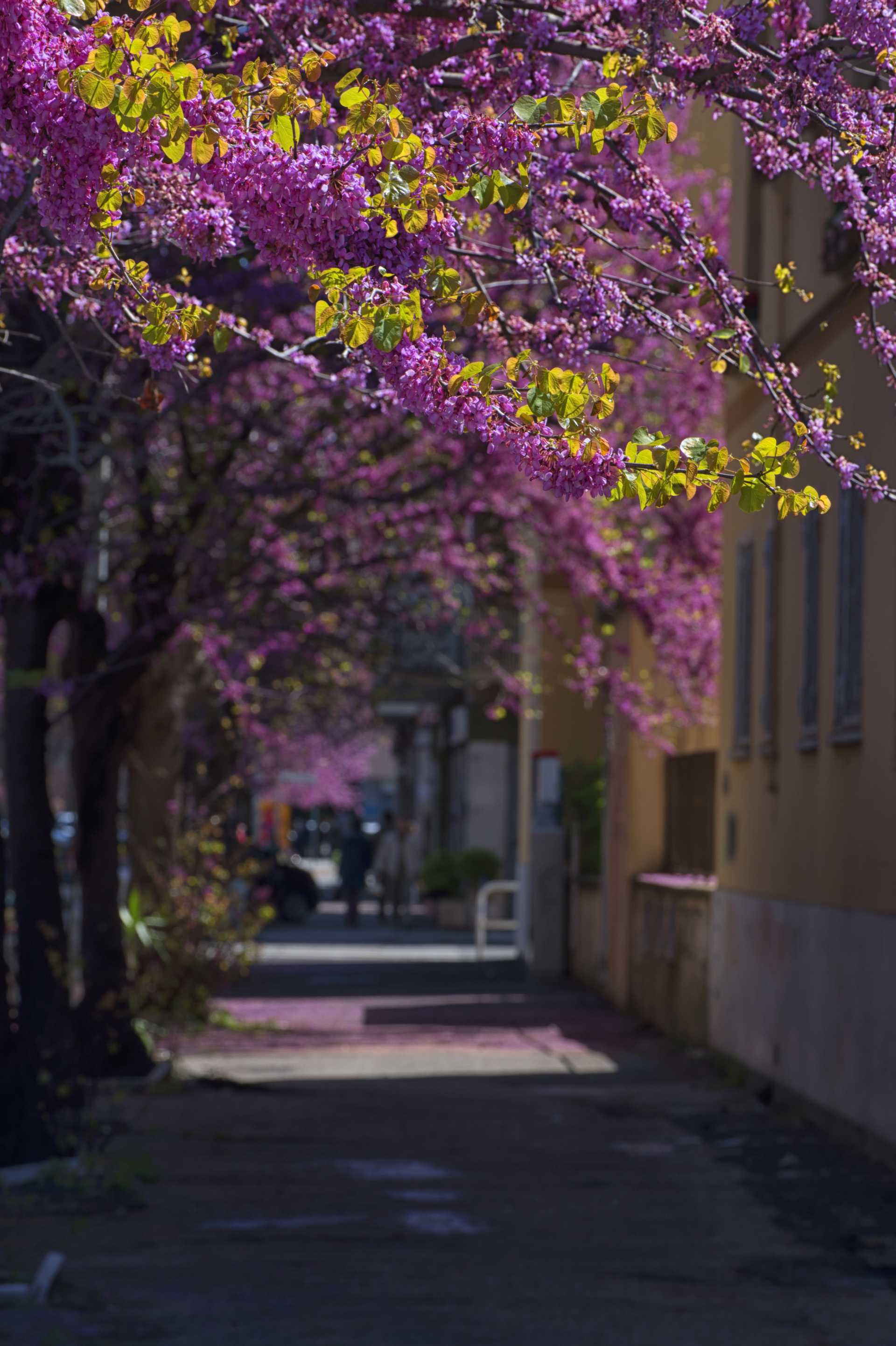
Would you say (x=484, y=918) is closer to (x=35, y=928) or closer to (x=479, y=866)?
(x=479, y=866)

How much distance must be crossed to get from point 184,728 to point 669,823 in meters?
4.92

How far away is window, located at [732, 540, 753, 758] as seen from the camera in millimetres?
17516

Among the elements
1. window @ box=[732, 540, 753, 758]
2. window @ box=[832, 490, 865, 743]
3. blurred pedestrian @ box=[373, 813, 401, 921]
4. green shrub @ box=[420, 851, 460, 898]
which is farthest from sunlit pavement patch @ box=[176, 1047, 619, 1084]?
green shrub @ box=[420, 851, 460, 898]

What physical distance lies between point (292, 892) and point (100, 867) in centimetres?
2936

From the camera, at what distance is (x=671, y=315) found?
643 cm

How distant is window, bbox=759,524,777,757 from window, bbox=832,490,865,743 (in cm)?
234

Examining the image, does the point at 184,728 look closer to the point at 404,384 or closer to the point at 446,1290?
the point at 446,1290

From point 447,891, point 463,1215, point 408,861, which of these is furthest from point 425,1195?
point 447,891

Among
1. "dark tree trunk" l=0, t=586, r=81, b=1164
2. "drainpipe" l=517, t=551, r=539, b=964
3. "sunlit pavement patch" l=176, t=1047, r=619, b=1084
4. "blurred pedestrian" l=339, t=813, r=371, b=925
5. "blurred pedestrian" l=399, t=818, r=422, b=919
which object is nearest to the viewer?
"dark tree trunk" l=0, t=586, r=81, b=1164

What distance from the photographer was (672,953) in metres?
19.7

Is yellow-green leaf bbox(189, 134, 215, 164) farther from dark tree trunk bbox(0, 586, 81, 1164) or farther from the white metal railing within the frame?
the white metal railing

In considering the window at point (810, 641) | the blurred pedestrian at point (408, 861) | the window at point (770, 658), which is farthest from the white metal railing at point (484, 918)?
the window at point (810, 641)

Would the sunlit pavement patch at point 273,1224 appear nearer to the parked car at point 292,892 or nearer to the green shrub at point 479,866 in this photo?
the green shrub at point 479,866

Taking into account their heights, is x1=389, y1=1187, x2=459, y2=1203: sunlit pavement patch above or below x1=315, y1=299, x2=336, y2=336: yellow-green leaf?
below
